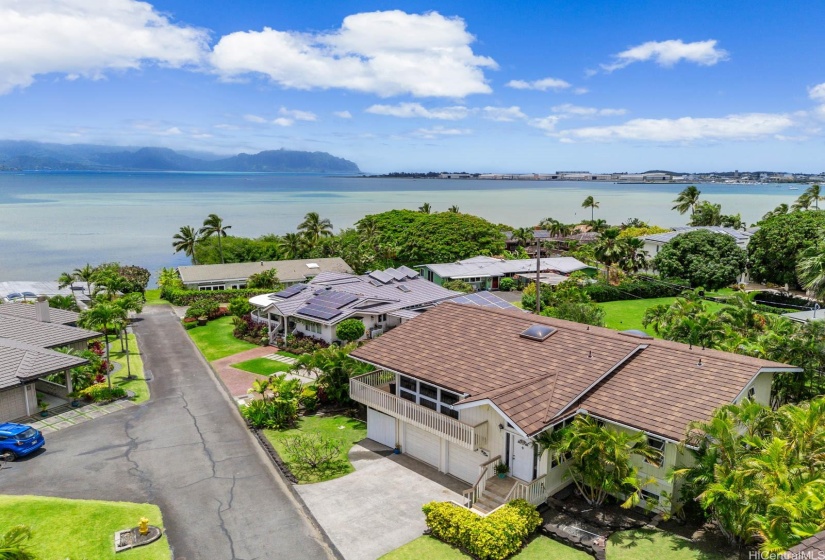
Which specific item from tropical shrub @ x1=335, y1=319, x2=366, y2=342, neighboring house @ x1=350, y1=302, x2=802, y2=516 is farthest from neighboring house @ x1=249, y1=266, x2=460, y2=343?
neighboring house @ x1=350, y1=302, x2=802, y2=516

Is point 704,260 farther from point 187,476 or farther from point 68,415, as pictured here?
point 68,415

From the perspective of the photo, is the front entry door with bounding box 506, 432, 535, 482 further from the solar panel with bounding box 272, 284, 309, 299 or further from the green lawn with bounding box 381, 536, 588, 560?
the solar panel with bounding box 272, 284, 309, 299

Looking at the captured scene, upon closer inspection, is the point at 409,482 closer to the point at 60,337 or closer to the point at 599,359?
the point at 599,359

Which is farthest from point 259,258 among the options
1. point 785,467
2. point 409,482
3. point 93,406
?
point 785,467

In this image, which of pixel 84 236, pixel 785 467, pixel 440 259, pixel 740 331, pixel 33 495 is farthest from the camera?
pixel 84 236

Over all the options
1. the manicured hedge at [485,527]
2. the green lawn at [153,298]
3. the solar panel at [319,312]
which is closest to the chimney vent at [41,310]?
the solar panel at [319,312]

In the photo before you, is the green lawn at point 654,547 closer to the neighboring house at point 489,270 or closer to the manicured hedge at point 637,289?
the manicured hedge at point 637,289
